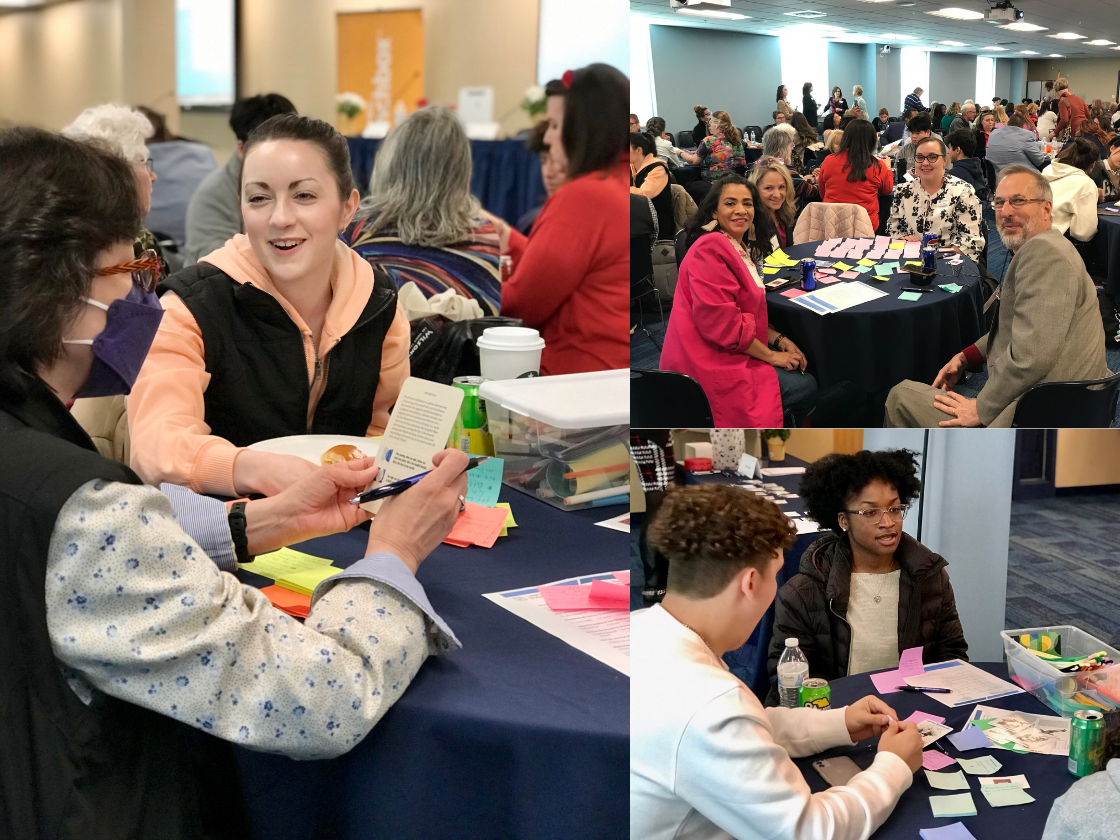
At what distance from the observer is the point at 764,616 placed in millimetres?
863

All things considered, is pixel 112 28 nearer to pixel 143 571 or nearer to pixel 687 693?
pixel 143 571

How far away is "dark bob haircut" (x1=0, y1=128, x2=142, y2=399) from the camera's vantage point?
0.98m

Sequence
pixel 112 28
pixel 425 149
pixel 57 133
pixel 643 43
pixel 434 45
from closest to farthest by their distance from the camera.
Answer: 1. pixel 643 43
2. pixel 57 133
3. pixel 434 45
4. pixel 112 28
5. pixel 425 149

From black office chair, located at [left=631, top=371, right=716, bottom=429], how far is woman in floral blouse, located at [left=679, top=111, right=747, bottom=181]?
202 millimetres

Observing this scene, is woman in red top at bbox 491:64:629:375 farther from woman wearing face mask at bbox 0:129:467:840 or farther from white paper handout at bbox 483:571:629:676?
woman wearing face mask at bbox 0:129:467:840

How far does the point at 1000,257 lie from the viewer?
884mm

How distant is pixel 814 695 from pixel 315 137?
57.4 inches

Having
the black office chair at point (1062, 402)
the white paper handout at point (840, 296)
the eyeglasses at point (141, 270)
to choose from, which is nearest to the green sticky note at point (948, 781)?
the black office chair at point (1062, 402)

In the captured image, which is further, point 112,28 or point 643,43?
point 112,28

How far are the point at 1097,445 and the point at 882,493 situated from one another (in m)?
0.24

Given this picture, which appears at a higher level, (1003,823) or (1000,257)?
(1000,257)

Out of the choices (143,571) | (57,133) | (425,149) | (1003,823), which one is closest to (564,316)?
(425,149)

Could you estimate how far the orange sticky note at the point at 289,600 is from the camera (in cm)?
119

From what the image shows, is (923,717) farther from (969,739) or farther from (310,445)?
(310,445)
